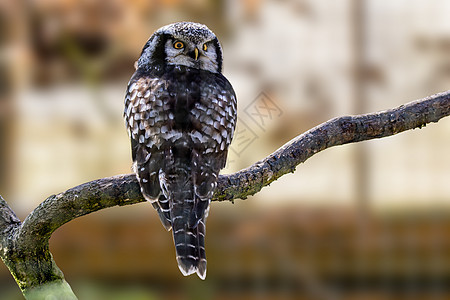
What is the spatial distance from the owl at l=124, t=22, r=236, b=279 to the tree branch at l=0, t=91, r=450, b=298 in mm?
87

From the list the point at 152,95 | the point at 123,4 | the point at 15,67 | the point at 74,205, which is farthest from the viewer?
the point at 15,67

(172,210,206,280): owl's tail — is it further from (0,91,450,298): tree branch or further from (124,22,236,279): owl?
(0,91,450,298): tree branch

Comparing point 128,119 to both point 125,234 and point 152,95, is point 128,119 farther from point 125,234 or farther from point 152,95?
point 125,234

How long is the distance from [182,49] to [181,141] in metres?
0.45

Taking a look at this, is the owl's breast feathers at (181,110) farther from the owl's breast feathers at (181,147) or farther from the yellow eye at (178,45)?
the yellow eye at (178,45)

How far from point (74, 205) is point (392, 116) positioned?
3.43 feet

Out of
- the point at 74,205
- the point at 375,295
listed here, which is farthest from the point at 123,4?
the point at 375,295

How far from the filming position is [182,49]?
2209 millimetres

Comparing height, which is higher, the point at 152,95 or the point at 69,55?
the point at 69,55

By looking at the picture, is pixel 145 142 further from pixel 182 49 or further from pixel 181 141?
pixel 182 49

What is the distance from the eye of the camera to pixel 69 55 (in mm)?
3756

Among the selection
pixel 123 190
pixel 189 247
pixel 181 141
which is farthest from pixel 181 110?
pixel 189 247

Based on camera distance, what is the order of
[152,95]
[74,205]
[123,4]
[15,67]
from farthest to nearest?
[15,67] < [123,4] < [152,95] < [74,205]

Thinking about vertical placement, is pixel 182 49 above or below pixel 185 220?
above
